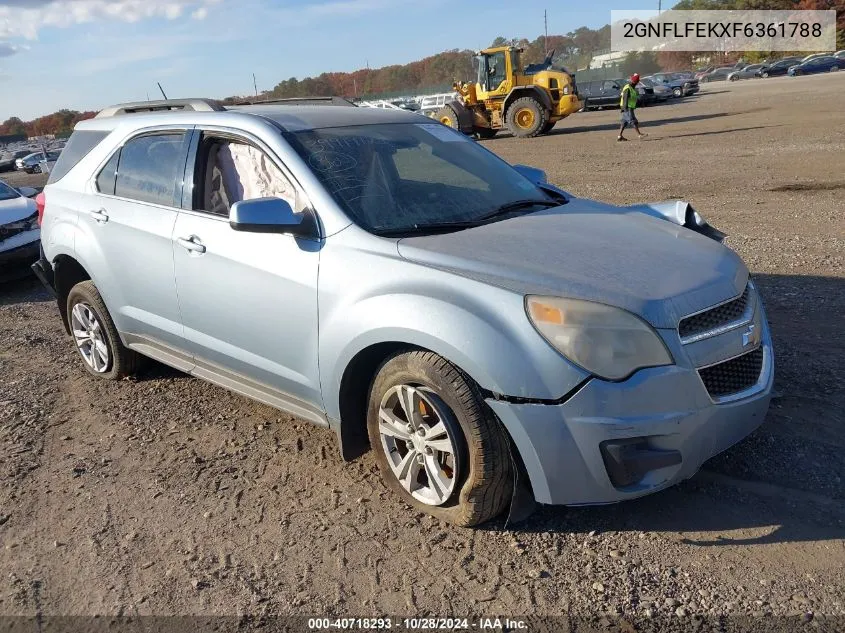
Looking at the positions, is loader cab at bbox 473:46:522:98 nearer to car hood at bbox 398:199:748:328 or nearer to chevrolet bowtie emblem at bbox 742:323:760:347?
car hood at bbox 398:199:748:328

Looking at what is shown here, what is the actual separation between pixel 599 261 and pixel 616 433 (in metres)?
0.77

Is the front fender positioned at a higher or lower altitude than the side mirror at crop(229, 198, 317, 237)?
lower

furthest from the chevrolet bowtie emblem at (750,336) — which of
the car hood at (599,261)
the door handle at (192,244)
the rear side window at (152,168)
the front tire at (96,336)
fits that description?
the front tire at (96,336)

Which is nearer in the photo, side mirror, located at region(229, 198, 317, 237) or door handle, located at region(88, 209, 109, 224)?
side mirror, located at region(229, 198, 317, 237)

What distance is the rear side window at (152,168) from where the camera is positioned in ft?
14.0

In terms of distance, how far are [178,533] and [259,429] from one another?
1060 millimetres

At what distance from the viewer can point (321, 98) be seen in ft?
17.5

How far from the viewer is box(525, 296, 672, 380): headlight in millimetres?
2736

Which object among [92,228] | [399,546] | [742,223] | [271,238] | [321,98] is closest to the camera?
[399,546]

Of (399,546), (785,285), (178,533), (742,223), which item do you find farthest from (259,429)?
(742,223)

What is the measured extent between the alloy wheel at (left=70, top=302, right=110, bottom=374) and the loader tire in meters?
20.6

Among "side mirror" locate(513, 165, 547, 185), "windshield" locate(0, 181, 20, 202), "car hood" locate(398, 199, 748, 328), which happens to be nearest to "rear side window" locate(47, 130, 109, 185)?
"side mirror" locate(513, 165, 547, 185)

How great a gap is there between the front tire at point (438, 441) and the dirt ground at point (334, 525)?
0.16 meters

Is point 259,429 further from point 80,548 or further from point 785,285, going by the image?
point 785,285
